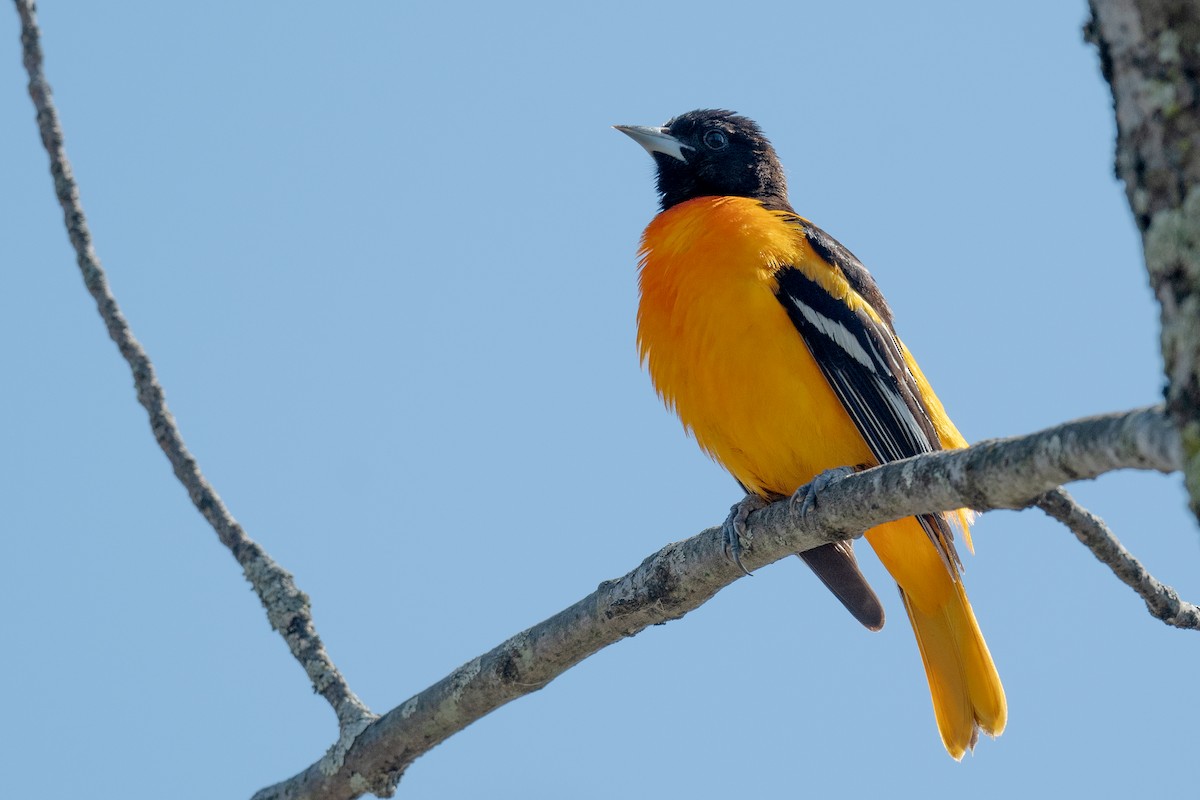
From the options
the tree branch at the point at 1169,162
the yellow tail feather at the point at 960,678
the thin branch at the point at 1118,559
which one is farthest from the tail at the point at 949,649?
the tree branch at the point at 1169,162

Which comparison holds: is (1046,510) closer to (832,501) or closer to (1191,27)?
(832,501)

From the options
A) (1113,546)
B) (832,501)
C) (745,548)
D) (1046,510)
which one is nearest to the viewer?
(1046,510)

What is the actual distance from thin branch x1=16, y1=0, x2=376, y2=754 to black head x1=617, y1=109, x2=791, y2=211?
312 centimetres

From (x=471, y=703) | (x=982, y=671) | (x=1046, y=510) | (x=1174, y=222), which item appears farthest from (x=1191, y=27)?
(x=982, y=671)

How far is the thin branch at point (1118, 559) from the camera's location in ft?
9.72

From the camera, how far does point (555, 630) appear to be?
4.24 meters

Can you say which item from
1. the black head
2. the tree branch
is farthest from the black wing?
the tree branch

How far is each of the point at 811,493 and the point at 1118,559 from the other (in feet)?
3.37

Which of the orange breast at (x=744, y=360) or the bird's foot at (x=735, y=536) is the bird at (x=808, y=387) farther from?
the bird's foot at (x=735, y=536)

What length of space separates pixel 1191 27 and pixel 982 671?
4075 mm

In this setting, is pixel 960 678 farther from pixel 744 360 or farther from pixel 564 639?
pixel 564 639

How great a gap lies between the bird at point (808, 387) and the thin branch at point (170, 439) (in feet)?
5.68

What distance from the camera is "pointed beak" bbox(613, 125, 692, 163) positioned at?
6968mm

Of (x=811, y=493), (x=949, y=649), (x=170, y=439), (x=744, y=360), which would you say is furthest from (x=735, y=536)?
(x=170, y=439)
